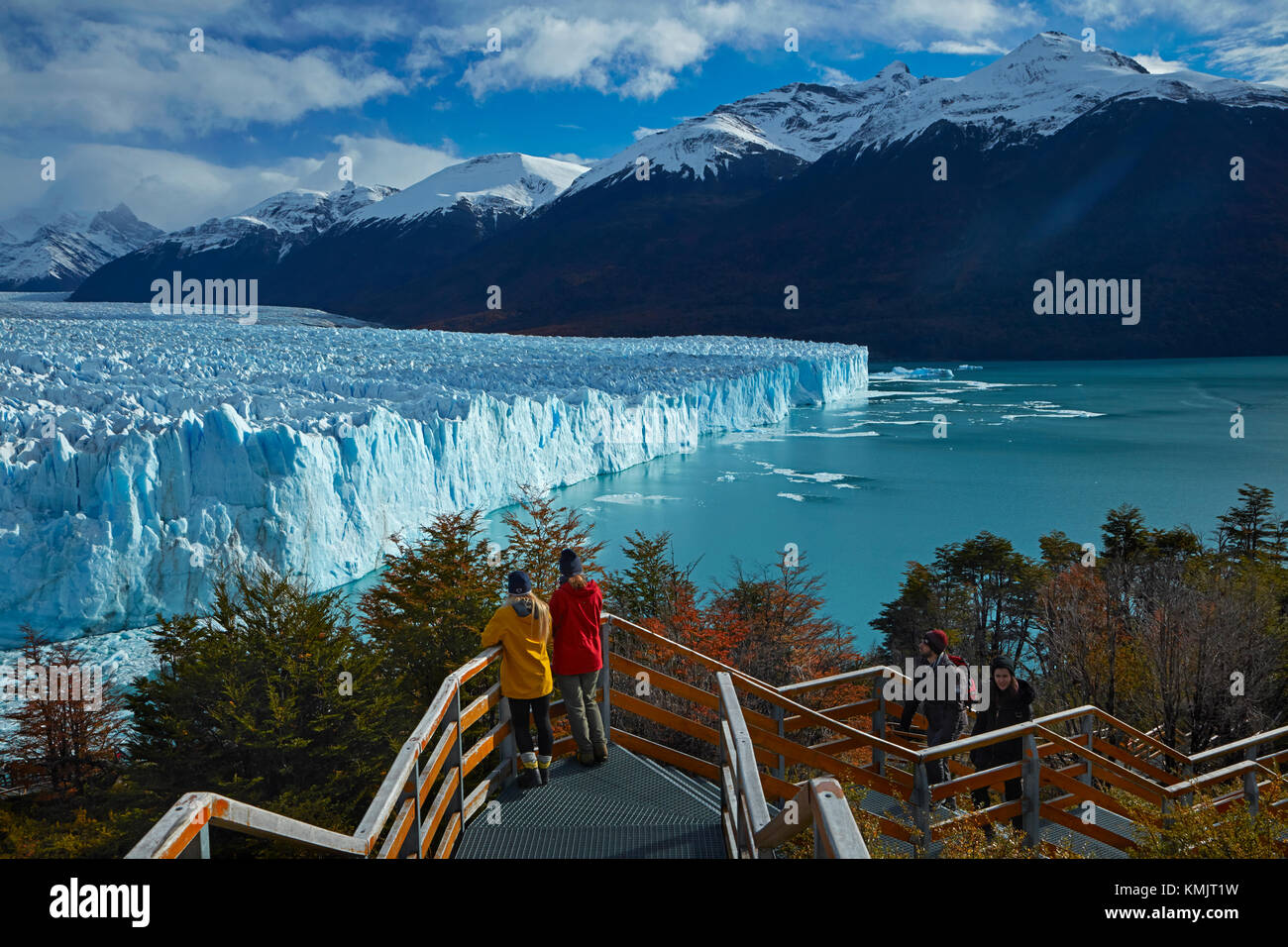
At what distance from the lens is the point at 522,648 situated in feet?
12.7

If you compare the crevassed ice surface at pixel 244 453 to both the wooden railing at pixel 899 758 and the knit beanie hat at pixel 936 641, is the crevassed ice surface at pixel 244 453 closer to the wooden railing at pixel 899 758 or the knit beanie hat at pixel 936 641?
the wooden railing at pixel 899 758

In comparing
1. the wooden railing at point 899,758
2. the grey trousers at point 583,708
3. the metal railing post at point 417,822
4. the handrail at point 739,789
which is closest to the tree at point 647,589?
the wooden railing at point 899,758

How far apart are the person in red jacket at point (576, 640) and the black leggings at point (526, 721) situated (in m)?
0.17

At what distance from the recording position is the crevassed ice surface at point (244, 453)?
11875 millimetres

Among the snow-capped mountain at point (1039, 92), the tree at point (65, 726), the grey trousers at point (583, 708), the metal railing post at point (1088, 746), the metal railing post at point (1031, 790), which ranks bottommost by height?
the tree at point (65, 726)

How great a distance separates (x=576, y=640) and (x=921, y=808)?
1843 millimetres

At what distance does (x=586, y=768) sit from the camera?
425 centimetres

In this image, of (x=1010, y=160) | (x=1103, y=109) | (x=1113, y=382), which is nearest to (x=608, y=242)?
(x=1010, y=160)

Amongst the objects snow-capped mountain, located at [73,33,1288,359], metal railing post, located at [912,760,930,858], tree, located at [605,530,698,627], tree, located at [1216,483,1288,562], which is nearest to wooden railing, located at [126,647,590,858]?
metal railing post, located at [912,760,930,858]

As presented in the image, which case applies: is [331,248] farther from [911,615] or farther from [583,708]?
[583,708]

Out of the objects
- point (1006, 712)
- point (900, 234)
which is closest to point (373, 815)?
point (1006, 712)

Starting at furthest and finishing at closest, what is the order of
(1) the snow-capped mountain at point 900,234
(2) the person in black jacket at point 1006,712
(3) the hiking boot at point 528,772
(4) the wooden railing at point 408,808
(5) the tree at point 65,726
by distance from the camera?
(1) the snow-capped mountain at point 900,234 < (5) the tree at point 65,726 < (2) the person in black jacket at point 1006,712 < (3) the hiking boot at point 528,772 < (4) the wooden railing at point 408,808

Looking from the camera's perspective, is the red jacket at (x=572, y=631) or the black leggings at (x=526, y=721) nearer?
the black leggings at (x=526, y=721)
